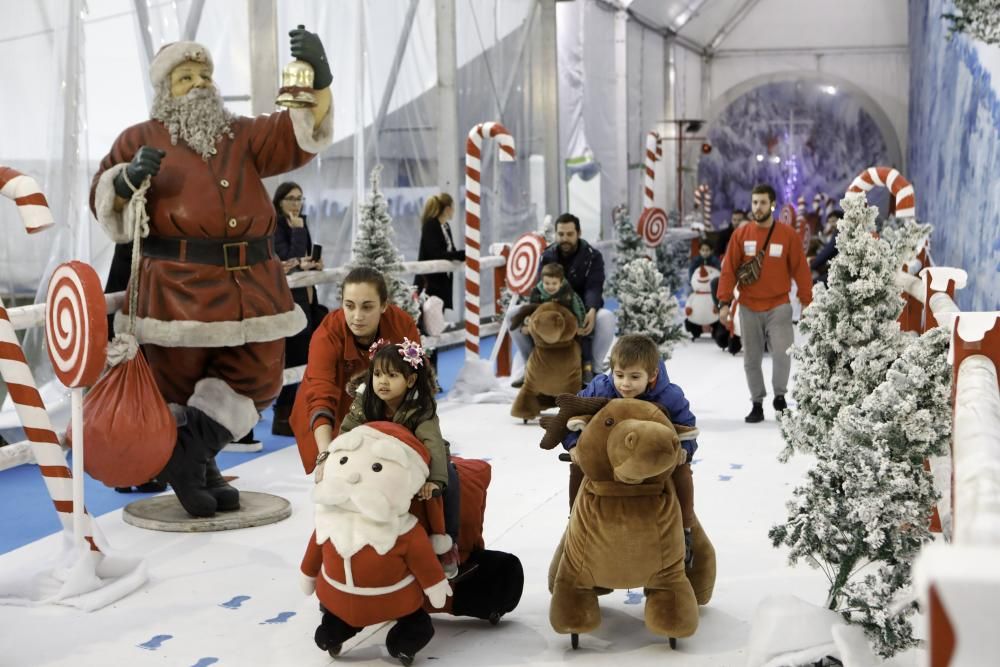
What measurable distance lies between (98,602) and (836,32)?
902 inches

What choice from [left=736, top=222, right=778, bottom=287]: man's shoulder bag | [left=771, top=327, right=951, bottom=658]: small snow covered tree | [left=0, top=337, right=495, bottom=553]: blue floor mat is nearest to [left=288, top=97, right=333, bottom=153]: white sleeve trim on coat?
[left=0, top=337, right=495, bottom=553]: blue floor mat

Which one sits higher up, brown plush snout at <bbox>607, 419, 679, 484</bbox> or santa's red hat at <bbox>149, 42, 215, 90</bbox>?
santa's red hat at <bbox>149, 42, 215, 90</bbox>

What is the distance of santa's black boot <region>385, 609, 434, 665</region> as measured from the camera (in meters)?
3.70

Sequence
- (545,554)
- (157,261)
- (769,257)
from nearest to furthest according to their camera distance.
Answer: (545,554) < (157,261) < (769,257)

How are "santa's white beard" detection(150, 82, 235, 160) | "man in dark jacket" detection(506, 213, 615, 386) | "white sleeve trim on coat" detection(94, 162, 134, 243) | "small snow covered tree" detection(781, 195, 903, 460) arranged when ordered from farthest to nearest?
"man in dark jacket" detection(506, 213, 615, 386) < "santa's white beard" detection(150, 82, 235, 160) < "white sleeve trim on coat" detection(94, 162, 134, 243) < "small snow covered tree" detection(781, 195, 903, 460)

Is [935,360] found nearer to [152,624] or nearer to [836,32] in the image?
[152,624]

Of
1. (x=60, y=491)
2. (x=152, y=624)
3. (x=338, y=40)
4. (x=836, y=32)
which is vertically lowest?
(x=152, y=624)

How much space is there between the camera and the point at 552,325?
768cm

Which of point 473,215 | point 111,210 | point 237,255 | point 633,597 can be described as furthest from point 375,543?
point 473,215

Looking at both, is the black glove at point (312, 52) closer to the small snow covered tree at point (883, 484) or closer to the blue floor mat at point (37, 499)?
the blue floor mat at point (37, 499)

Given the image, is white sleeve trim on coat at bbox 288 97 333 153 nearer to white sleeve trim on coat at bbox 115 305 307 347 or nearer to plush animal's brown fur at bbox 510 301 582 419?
white sleeve trim on coat at bbox 115 305 307 347

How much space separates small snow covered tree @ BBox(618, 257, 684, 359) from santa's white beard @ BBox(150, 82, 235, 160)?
4.46m

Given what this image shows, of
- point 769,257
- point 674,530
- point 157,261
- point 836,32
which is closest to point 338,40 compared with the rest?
point 769,257

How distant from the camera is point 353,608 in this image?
12.0ft
